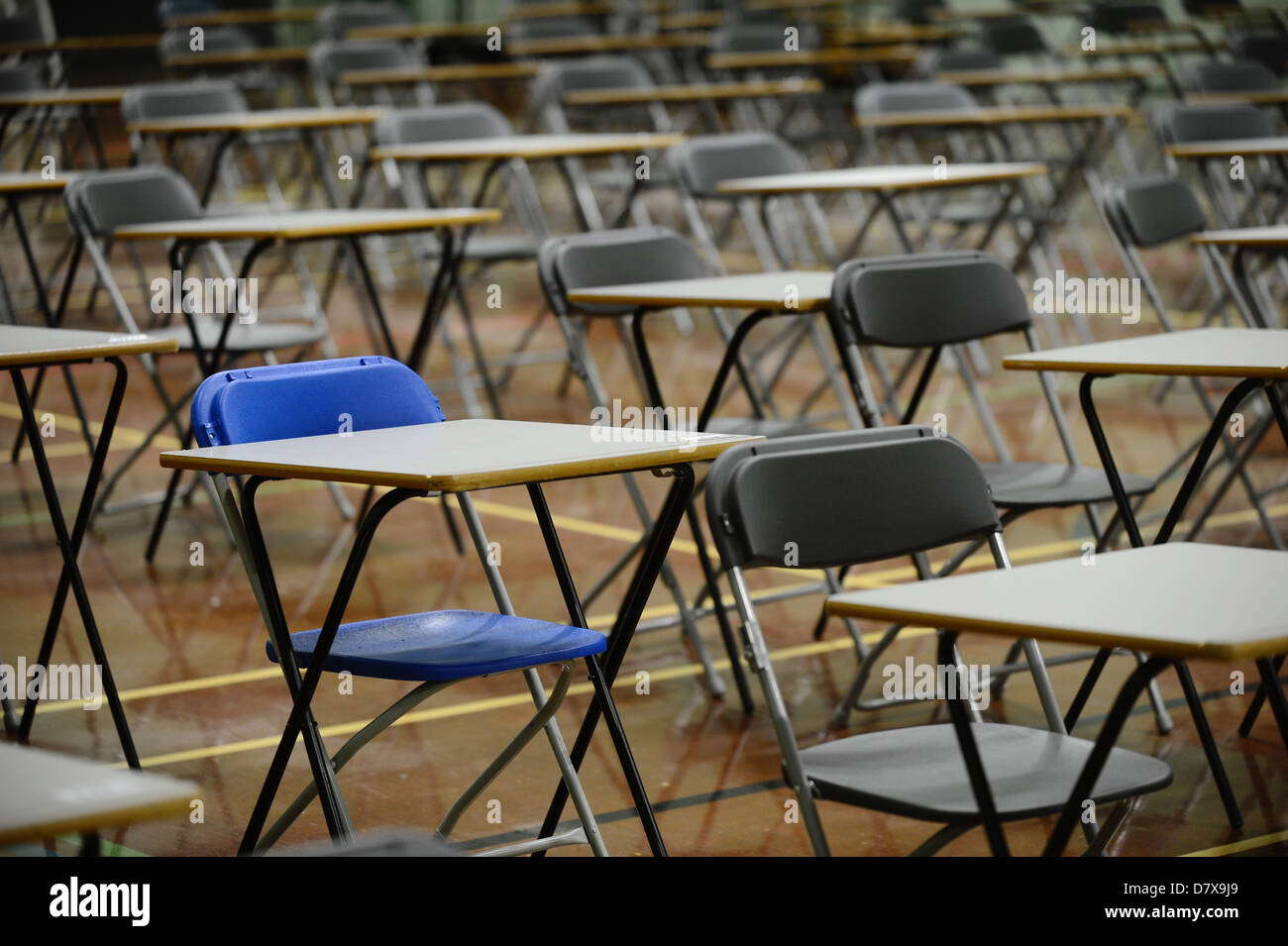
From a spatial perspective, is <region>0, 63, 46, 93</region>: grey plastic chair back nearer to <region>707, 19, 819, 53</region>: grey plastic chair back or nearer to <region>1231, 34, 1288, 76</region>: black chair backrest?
<region>707, 19, 819, 53</region>: grey plastic chair back

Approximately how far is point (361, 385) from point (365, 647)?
514 millimetres

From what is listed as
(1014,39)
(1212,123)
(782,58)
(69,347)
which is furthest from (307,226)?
(1014,39)

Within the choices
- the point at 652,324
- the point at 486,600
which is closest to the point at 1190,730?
the point at 486,600

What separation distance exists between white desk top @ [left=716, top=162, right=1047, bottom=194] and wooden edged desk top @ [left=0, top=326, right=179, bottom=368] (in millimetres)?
2676

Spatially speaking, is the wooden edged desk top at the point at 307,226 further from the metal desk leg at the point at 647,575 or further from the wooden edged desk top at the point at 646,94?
the wooden edged desk top at the point at 646,94

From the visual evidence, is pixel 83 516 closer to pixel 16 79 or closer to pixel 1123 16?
pixel 16 79

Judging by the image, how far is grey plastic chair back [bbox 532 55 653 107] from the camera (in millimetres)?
9656

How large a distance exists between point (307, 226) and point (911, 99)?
4.19 meters

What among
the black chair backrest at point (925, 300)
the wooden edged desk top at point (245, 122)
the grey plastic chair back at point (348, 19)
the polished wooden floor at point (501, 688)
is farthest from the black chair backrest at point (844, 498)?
the grey plastic chair back at point (348, 19)

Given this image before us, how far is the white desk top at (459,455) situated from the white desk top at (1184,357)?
99 centimetres

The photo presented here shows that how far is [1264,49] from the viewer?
10750mm
